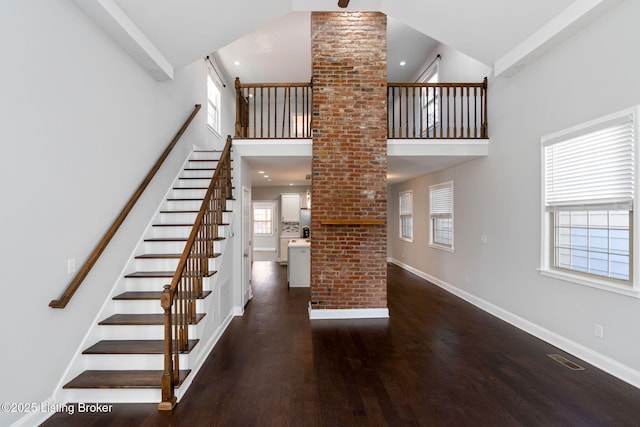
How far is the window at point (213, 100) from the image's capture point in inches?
261

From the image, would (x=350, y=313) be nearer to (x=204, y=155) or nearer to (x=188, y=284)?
(x=188, y=284)

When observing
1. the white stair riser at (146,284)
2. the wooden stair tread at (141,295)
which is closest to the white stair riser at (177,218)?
the white stair riser at (146,284)

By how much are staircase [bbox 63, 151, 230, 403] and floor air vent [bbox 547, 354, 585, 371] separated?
365cm

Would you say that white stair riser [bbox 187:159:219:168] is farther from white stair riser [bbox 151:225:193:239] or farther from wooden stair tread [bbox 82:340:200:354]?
wooden stair tread [bbox 82:340:200:354]

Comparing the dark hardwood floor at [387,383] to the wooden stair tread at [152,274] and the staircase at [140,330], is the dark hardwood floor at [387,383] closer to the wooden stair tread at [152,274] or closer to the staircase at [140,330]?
the staircase at [140,330]

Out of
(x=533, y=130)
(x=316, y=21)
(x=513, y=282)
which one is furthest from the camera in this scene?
(x=316, y=21)

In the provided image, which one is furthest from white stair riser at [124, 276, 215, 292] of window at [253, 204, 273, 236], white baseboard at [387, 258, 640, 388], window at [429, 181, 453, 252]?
window at [253, 204, 273, 236]

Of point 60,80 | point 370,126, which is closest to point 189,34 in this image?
point 60,80

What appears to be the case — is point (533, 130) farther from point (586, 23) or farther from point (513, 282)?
point (513, 282)

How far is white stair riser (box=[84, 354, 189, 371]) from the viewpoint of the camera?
261cm

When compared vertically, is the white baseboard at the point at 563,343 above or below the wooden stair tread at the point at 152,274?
below

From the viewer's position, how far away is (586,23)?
2.98 m

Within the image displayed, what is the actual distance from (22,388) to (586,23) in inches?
222

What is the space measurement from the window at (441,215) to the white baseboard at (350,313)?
2299 millimetres
